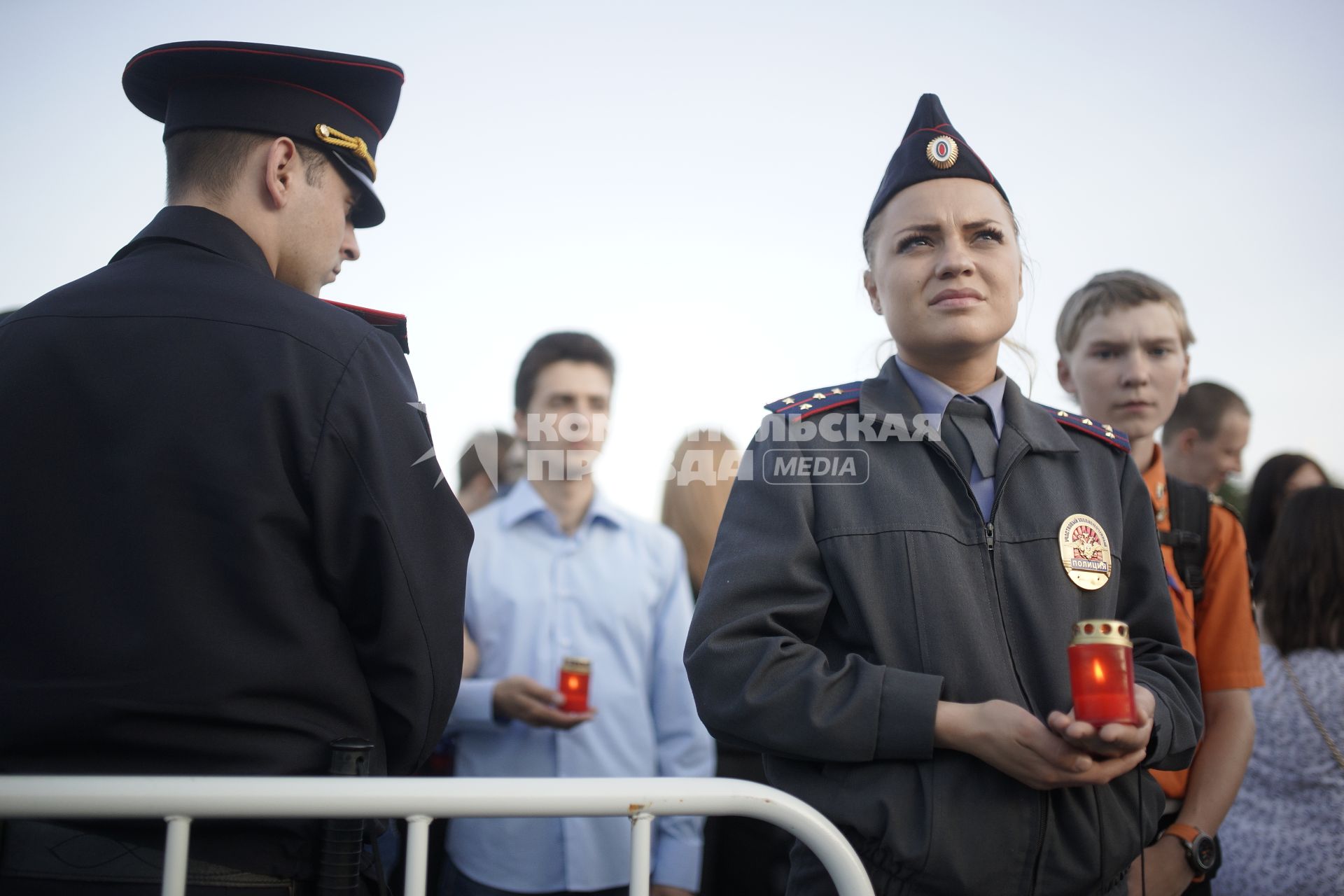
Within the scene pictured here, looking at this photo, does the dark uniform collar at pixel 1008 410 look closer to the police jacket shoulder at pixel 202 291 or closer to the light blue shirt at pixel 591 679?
the police jacket shoulder at pixel 202 291

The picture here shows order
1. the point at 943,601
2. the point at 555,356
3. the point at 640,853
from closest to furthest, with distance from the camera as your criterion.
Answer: the point at 640,853
the point at 943,601
the point at 555,356

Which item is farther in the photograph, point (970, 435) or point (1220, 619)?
point (1220, 619)

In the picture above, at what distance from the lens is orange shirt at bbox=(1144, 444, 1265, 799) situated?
2.79m

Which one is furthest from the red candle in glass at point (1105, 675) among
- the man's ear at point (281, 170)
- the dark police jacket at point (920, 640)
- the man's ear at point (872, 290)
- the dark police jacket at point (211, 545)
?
the man's ear at point (281, 170)

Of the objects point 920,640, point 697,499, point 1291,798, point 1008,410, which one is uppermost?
point 1008,410

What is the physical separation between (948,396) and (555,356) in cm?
209

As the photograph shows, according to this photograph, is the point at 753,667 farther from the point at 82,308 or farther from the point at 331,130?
the point at 331,130

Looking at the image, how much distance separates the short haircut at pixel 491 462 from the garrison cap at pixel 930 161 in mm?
3953

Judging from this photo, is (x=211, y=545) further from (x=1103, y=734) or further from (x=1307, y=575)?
(x=1307, y=575)

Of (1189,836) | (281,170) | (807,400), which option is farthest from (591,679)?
(281,170)

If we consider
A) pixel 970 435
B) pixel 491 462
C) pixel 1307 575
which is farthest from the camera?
pixel 491 462

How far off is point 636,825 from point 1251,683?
204 cm

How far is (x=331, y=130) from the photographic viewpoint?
2.33 meters

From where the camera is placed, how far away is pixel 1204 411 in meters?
4.86
